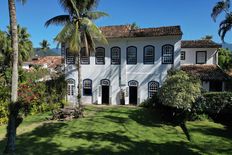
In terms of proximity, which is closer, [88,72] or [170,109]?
[170,109]

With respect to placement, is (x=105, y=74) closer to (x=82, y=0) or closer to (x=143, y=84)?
(x=143, y=84)

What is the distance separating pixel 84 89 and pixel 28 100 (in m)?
9.15

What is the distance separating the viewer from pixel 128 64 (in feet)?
82.2

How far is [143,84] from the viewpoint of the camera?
81.2ft

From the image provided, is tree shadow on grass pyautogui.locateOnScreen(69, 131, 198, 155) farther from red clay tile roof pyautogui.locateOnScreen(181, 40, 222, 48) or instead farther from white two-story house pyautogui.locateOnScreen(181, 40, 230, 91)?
red clay tile roof pyautogui.locateOnScreen(181, 40, 222, 48)

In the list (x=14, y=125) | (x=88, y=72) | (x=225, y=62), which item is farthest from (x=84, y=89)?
(x=225, y=62)

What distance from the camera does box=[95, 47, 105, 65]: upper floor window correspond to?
84.5ft

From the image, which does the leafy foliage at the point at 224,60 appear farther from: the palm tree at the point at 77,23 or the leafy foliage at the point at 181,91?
the palm tree at the point at 77,23

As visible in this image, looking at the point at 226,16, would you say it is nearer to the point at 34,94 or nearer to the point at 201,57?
the point at 201,57

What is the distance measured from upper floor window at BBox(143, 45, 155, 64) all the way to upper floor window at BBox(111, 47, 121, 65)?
2.67 m

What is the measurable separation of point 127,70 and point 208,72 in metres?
8.11

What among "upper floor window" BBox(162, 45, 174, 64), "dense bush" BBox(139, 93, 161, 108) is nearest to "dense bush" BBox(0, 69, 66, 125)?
"dense bush" BBox(139, 93, 161, 108)

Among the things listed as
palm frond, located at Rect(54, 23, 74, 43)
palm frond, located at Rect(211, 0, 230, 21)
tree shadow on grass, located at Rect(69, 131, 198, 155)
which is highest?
palm frond, located at Rect(211, 0, 230, 21)

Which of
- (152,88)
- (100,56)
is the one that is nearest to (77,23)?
(100,56)
